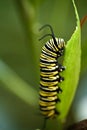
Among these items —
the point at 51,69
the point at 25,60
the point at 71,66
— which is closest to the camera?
the point at 71,66

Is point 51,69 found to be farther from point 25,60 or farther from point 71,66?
point 25,60

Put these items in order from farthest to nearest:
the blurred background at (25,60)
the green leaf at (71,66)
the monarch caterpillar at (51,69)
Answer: the blurred background at (25,60) < the monarch caterpillar at (51,69) < the green leaf at (71,66)

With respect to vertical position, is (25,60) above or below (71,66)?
below

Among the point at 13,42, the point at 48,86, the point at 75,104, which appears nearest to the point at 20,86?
the point at 48,86

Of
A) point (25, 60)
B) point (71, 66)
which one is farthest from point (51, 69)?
point (25, 60)

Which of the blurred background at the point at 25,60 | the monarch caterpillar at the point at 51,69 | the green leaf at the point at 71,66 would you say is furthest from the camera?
the blurred background at the point at 25,60

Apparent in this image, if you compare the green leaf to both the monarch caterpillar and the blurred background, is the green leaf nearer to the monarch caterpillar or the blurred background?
the monarch caterpillar

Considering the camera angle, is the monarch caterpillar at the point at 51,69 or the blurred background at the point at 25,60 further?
the blurred background at the point at 25,60

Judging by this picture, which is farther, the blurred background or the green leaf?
the blurred background

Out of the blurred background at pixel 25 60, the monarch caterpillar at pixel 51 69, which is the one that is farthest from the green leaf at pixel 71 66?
the blurred background at pixel 25 60

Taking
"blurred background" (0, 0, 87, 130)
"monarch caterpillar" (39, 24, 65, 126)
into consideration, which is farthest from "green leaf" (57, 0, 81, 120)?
"blurred background" (0, 0, 87, 130)

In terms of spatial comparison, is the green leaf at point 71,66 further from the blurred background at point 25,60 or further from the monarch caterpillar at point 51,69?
the blurred background at point 25,60
